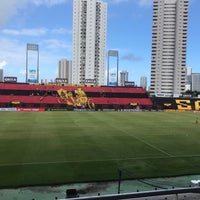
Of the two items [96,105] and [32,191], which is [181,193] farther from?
[96,105]

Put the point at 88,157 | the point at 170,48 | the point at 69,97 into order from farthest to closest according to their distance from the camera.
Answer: the point at 170,48
the point at 69,97
the point at 88,157

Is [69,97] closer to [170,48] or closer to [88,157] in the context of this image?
[88,157]

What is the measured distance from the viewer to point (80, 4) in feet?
→ 586

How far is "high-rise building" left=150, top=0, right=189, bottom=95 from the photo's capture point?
187375 millimetres

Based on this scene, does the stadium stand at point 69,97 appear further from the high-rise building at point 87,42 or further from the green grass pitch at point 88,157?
the high-rise building at point 87,42

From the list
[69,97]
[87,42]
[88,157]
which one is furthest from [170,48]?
[88,157]

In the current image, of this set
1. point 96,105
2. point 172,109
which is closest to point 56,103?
point 96,105

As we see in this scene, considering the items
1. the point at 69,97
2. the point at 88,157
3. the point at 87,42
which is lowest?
the point at 88,157

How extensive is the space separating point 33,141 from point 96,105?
63700mm

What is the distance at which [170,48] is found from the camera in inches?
7470

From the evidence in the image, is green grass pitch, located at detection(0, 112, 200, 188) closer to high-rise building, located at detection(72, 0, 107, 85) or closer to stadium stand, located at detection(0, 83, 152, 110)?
stadium stand, located at detection(0, 83, 152, 110)

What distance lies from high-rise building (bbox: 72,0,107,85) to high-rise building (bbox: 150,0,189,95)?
37.0m

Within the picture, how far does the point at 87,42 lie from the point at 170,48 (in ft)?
172

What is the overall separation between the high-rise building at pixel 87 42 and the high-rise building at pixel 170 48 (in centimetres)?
3701
